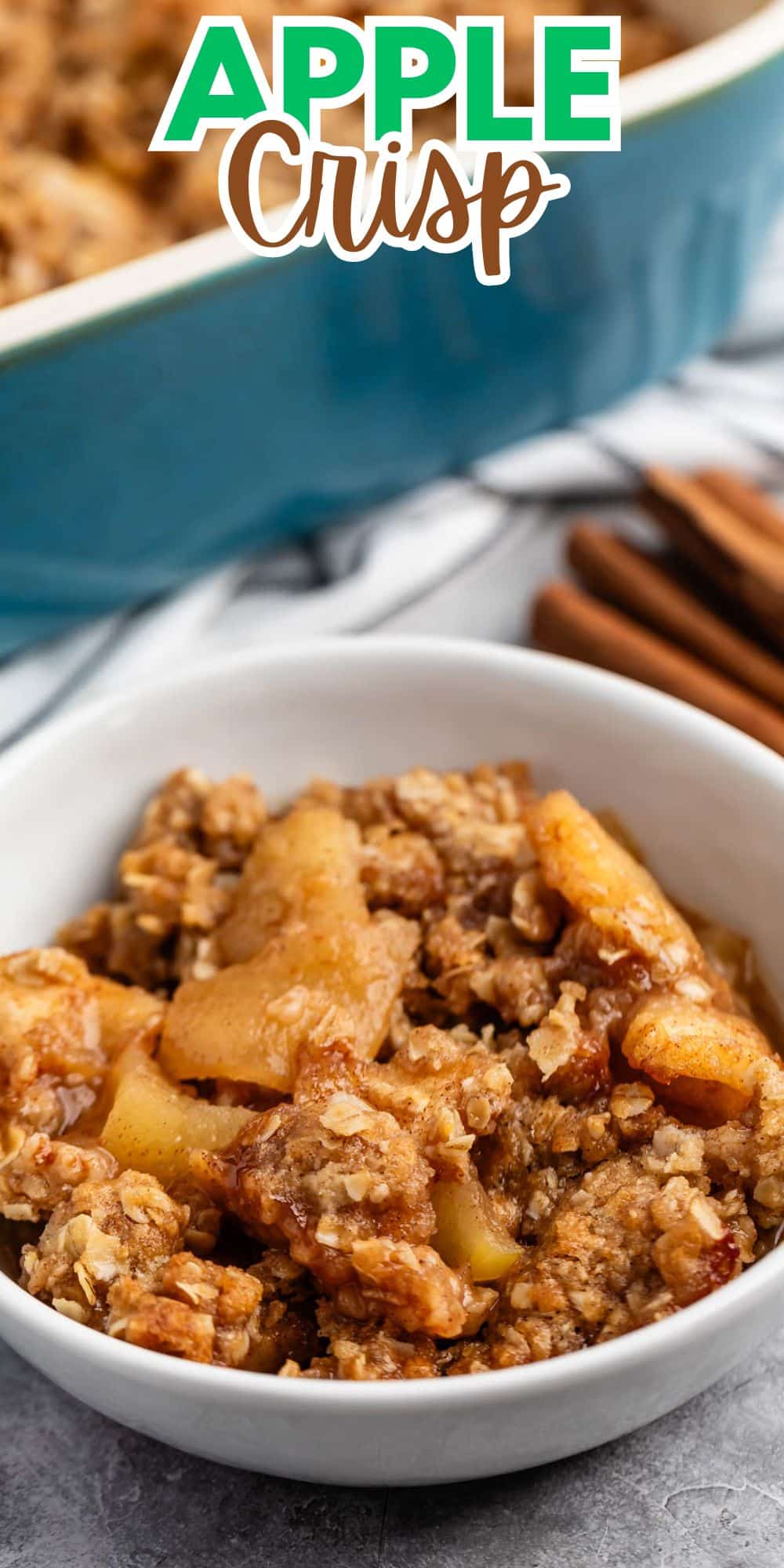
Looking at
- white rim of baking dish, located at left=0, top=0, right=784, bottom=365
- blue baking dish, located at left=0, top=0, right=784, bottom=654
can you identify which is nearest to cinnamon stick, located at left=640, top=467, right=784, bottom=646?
blue baking dish, located at left=0, top=0, right=784, bottom=654

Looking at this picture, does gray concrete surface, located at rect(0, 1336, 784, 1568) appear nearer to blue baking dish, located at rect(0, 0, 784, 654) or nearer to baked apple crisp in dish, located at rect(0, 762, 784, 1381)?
baked apple crisp in dish, located at rect(0, 762, 784, 1381)

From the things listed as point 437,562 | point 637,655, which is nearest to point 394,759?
point 637,655

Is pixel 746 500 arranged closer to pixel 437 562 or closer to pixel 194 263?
pixel 437 562

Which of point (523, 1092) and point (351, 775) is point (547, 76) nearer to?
point (351, 775)

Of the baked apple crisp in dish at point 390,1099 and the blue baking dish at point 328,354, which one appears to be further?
the blue baking dish at point 328,354

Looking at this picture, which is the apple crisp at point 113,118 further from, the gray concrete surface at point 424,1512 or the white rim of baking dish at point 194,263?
the gray concrete surface at point 424,1512

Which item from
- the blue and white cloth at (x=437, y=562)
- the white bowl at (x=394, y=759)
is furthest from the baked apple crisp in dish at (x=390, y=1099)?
the blue and white cloth at (x=437, y=562)
